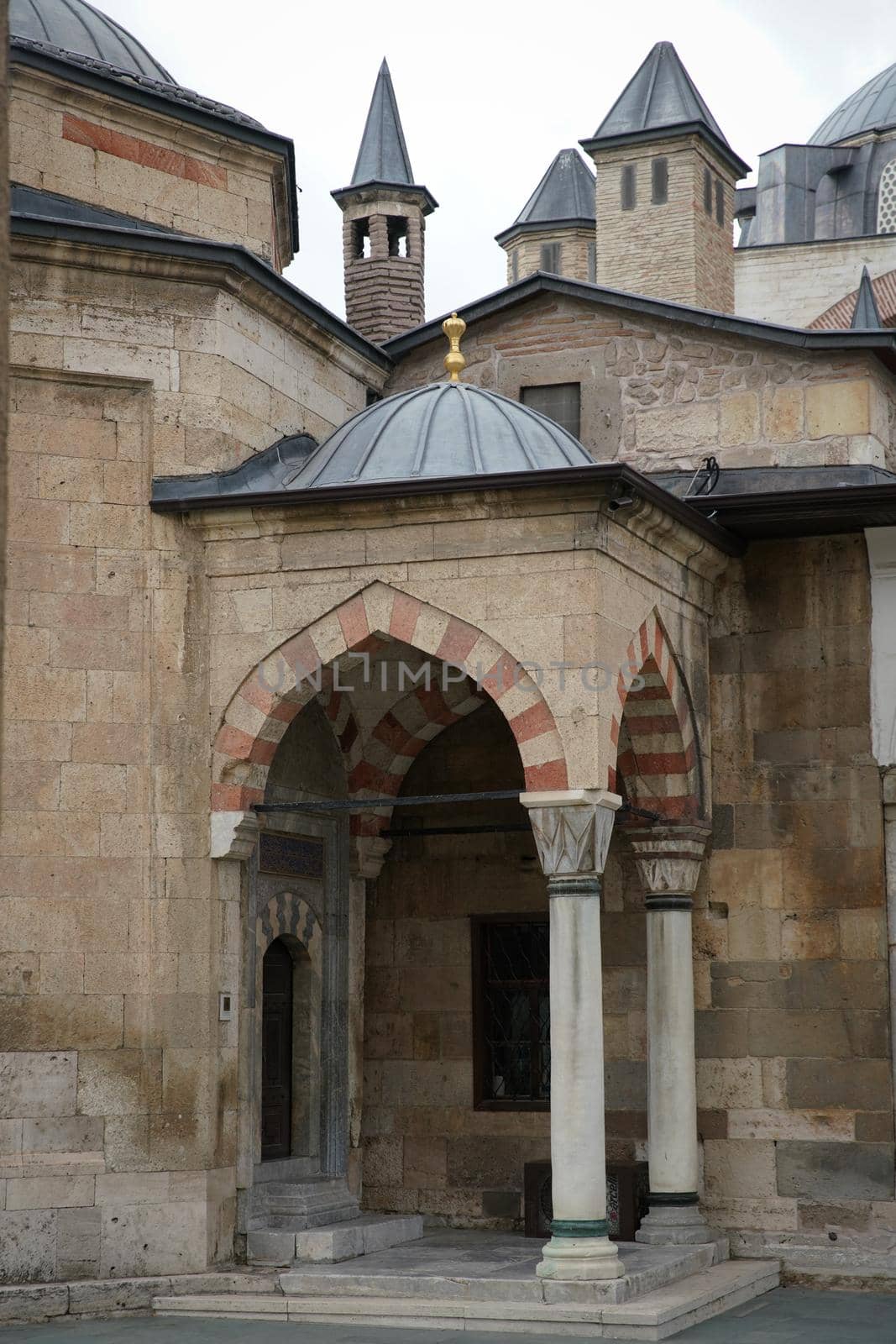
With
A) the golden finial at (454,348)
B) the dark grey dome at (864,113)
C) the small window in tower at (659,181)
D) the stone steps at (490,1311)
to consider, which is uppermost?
the dark grey dome at (864,113)

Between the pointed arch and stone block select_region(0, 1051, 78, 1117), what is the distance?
143 cm

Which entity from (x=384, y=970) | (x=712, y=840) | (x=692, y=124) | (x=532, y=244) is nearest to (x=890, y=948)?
(x=712, y=840)

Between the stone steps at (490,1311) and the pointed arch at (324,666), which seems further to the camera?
the pointed arch at (324,666)

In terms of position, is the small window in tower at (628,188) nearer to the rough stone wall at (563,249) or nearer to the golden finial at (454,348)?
the golden finial at (454,348)

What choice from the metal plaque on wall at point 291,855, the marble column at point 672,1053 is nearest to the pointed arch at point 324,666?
the metal plaque on wall at point 291,855

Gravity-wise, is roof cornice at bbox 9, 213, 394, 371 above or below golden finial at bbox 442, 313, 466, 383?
above

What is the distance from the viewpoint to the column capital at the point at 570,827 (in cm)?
866

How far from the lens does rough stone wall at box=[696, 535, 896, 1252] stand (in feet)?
32.2

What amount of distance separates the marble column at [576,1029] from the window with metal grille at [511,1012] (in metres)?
2.26

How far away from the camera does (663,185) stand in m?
15.7

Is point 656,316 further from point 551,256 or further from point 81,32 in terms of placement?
point 551,256

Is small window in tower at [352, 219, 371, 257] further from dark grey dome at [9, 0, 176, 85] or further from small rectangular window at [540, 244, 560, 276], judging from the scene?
small rectangular window at [540, 244, 560, 276]

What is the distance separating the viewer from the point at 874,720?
10109 mm

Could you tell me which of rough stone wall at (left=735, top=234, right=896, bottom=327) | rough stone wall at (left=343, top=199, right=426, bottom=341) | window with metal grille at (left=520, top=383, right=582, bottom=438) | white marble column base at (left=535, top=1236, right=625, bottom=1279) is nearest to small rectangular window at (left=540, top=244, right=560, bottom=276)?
rough stone wall at (left=735, top=234, right=896, bottom=327)
